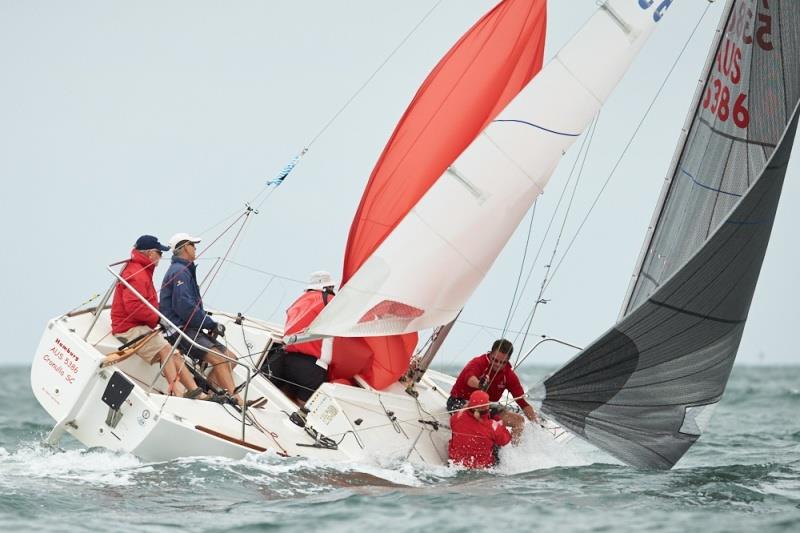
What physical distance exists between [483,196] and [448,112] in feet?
4.51

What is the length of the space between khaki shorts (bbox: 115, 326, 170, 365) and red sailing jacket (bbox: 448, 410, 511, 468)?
231 cm

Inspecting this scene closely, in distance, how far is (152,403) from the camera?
328 inches

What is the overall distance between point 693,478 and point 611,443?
0.64m

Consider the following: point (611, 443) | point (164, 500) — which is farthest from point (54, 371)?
point (611, 443)

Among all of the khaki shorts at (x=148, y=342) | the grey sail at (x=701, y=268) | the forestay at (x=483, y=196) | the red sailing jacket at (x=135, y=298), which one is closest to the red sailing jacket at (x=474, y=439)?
the grey sail at (x=701, y=268)

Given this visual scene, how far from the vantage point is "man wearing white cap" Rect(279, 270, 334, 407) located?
9.60 meters

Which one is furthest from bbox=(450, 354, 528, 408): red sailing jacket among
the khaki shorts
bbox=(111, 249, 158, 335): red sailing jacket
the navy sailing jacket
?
bbox=(111, 249, 158, 335): red sailing jacket

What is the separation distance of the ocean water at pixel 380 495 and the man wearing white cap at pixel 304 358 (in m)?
1.11

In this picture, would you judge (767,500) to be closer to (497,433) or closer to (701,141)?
(497,433)

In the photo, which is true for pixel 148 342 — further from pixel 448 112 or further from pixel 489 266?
pixel 448 112

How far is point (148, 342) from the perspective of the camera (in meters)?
9.12

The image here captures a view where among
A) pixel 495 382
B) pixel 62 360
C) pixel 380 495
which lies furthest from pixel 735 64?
pixel 62 360

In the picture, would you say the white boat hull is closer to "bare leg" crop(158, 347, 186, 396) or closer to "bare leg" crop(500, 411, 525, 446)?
"bare leg" crop(158, 347, 186, 396)

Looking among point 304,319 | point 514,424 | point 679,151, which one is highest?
point 679,151
